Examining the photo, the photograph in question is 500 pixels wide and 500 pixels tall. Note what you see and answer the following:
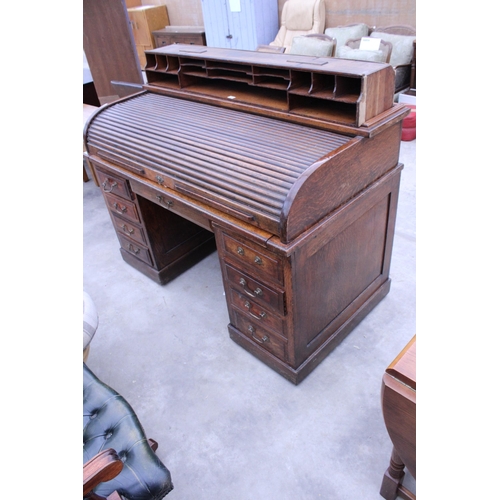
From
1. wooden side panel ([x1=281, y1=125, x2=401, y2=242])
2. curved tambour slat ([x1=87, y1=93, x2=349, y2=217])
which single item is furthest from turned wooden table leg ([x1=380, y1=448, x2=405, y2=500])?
curved tambour slat ([x1=87, y1=93, x2=349, y2=217])

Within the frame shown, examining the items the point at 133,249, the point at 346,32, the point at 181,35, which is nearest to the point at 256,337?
the point at 133,249

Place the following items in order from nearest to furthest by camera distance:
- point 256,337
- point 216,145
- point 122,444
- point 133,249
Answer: point 122,444
point 216,145
point 256,337
point 133,249

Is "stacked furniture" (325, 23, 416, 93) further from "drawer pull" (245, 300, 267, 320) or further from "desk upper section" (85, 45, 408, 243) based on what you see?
"drawer pull" (245, 300, 267, 320)

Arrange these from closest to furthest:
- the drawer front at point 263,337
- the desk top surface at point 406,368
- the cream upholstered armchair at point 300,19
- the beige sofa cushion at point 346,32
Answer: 1. the desk top surface at point 406,368
2. the drawer front at point 263,337
3. the beige sofa cushion at point 346,32
4. the cream upholstered armchair at point 300,19

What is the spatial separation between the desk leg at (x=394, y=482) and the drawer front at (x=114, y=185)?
189cm

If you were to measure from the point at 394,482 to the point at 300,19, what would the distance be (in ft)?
17.5

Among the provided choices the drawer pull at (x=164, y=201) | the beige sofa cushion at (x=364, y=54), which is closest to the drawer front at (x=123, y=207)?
the drawer pull at (x=164, y=201)

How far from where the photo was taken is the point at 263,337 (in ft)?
6.61

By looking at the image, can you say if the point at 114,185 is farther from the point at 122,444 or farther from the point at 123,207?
the point at 122,444

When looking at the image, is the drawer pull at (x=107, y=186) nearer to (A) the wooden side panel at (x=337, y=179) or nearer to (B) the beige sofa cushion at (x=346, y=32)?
(A) the wooden side panel at (x=337, y=179)

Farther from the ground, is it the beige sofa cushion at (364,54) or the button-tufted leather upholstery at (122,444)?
the beige sofa cushion at (364,54)

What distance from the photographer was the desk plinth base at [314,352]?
78.2 inches

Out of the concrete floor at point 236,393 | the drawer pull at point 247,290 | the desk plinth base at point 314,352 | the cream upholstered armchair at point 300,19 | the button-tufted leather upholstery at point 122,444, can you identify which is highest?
the cream upholstered armchair at point 300,19
